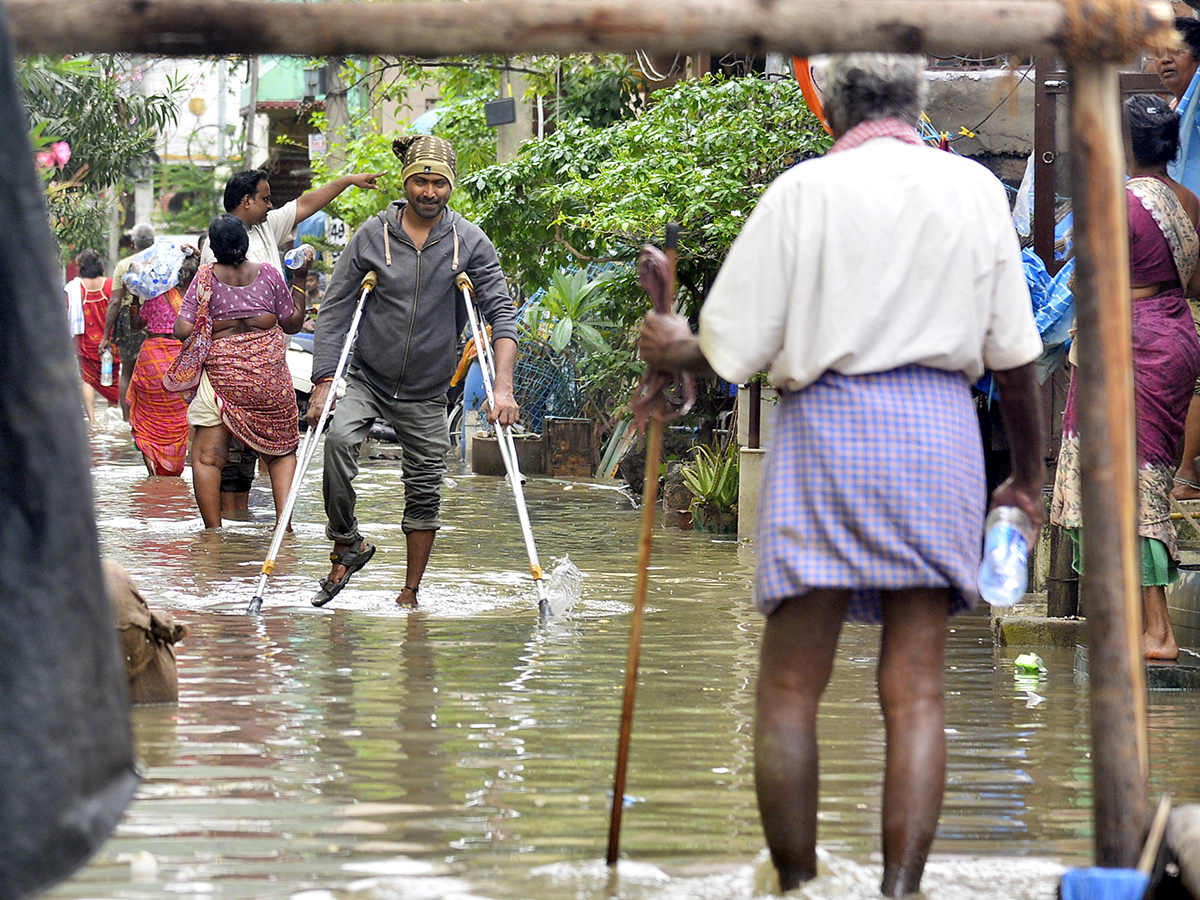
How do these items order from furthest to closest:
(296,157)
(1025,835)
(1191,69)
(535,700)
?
(296,157) → (1191,69) → (535,700) → (1025,835)

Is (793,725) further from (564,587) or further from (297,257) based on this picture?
(297,257)

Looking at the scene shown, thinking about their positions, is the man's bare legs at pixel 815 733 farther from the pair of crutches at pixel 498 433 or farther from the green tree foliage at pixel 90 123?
the green tree foliage at pixel 90 123

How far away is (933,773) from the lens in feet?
11.4

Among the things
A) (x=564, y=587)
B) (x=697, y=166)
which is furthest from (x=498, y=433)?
(x=697, y=166)

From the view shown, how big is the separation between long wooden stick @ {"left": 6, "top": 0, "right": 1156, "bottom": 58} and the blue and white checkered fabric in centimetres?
71

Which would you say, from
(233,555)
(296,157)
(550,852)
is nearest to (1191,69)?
(550,852)

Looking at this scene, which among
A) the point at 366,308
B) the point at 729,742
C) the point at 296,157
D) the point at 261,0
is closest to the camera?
the point at 261,0

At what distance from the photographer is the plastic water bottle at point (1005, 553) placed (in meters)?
3.83

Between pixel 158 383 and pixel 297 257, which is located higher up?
pixel 297 257

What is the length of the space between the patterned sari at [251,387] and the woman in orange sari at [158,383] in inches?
87.9

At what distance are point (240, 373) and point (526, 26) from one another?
7.84 m

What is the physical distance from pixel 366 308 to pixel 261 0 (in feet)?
15.1

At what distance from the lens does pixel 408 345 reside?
7.80 m

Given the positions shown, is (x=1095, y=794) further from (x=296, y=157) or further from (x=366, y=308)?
(x=296, y=157)
